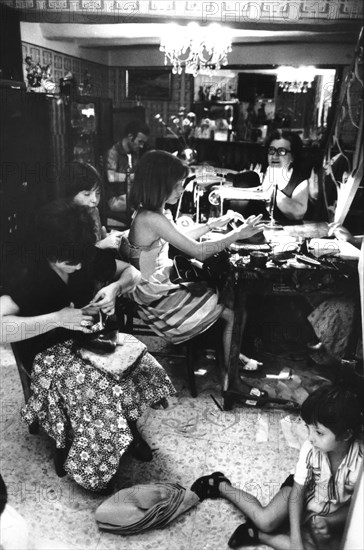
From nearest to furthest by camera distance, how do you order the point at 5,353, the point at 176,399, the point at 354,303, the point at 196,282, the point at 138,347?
the point at 354,303 → the point at 138,347 → the point at 196,282 → the point at 176,399 → the point at 5,353

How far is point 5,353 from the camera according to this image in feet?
7.96

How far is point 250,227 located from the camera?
1802 mm

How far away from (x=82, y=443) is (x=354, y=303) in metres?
1.11

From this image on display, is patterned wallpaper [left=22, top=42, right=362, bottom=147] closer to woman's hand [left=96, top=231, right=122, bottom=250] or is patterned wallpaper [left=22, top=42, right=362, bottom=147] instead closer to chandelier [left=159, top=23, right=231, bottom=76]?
chandelier [left=159, top=23, right=231, bottom=76]

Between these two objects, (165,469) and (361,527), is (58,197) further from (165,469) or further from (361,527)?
(361,527)

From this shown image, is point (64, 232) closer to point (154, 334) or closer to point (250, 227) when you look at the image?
point (154, 334)

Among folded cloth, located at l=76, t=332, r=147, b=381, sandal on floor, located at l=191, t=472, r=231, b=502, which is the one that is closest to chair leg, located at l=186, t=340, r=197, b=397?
folded cloth, located at l=76, t=332, r=147, b=381

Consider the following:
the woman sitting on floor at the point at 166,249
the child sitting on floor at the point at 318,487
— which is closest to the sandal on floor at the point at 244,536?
the child sitting on floor at the point at 318,487

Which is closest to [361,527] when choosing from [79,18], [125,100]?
[125,100]

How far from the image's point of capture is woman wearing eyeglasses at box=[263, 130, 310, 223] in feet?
5.54

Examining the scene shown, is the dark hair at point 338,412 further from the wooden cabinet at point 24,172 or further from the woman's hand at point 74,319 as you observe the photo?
the wooden cabinet at point 24,172

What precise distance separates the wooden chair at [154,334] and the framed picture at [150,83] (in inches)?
29.3

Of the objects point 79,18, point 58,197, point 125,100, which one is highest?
point 79,18

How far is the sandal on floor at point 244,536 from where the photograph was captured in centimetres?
168
